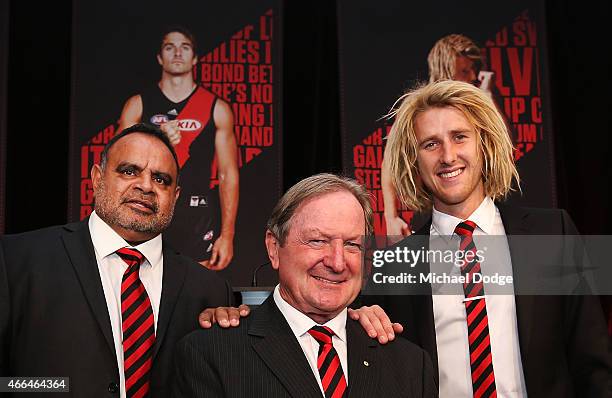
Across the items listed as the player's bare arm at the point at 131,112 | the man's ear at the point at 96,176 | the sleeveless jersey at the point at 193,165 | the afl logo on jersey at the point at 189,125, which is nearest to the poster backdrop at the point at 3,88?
the player's bare arm at the point at 131,112

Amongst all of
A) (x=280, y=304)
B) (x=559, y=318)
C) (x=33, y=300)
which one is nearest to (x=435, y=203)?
(x=559, y=318)

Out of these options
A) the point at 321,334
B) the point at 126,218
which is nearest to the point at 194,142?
the point at 126,218

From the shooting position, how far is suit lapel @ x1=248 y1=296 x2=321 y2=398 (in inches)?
77.7

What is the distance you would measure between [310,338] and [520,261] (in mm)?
877

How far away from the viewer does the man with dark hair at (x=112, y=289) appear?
2.30 m

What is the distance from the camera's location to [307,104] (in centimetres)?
514

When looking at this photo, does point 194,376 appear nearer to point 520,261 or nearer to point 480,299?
point 480,299

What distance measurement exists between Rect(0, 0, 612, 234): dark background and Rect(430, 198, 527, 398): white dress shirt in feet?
8.56

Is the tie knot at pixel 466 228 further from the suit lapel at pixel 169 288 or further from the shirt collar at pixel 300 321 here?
the suit lapel at pixel 169 288

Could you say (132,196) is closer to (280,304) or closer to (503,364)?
(280,304)

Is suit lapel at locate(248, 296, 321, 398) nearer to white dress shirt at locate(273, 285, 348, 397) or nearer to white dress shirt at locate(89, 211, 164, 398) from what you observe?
white dress shirt at locate(273, 285, 348, 397)

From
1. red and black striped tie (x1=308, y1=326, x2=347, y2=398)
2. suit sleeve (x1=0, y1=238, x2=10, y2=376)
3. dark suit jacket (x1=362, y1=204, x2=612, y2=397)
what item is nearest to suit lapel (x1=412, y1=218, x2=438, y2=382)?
dark suit jacket (x1=362, y1=204, x2=612, y2=397)

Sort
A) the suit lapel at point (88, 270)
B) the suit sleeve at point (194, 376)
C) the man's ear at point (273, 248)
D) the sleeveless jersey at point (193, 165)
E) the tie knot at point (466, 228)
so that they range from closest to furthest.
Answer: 1. the suit sleeve at point (194, 376)
2. the man's ear at point (273, 248)
3. the suit lapel at point (88, 270)
4. the tie knot at point (466, 228)
5. the sleeveless jersey at point (193, 165)

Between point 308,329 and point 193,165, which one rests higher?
point 193,165
